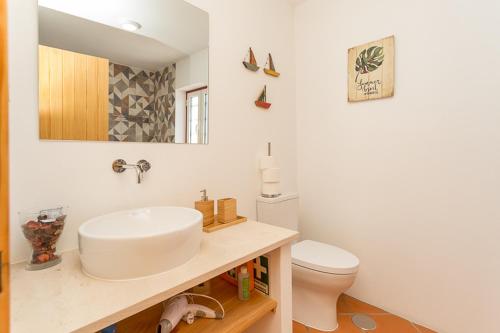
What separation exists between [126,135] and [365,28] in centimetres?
172

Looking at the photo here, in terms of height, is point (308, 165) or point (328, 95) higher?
point (328, 95)

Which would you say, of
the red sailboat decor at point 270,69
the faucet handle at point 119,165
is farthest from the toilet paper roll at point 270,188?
the faucet handle at point 119,165

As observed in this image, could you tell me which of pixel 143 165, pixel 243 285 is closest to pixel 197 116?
pixel 143 165

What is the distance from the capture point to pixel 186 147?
1457 mm

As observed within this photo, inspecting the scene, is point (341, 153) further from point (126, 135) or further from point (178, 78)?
point (126, 135)

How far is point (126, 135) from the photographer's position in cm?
124

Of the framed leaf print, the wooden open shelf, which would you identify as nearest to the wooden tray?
the wooden open shelf

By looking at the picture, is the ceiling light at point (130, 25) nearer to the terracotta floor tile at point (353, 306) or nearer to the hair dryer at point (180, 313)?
the hair dryer at point (180, 313)

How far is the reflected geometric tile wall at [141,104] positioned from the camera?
1221 mm

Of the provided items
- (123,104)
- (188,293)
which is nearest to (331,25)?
(123,104)

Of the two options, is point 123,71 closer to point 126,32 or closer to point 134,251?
point 126,32

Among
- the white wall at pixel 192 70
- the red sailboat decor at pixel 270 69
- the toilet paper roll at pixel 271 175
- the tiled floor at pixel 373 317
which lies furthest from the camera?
the red sailboat decor at pixel 270 69

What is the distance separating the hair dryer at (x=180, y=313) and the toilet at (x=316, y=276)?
0.69 meters

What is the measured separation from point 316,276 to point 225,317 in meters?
0.67
